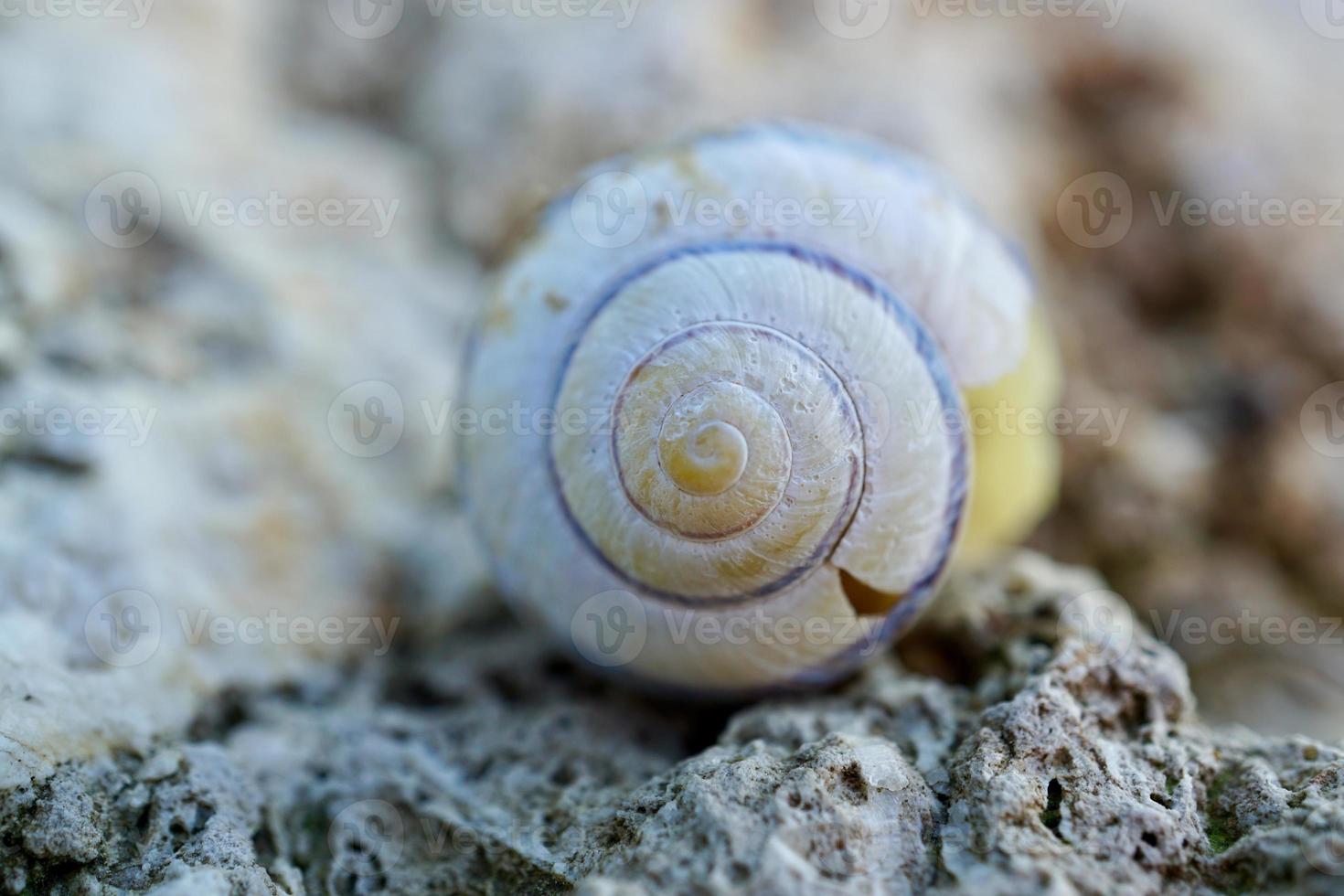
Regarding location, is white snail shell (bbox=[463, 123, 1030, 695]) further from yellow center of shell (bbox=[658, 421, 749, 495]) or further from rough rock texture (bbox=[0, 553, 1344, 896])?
rough rock texture (bbox=[0, 553, 1344, 896])

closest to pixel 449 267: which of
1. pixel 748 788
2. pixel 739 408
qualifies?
pixel 739 408

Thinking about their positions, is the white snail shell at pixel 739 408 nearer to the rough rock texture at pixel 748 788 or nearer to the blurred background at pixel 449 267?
the rough rock texture at pixel 748 788

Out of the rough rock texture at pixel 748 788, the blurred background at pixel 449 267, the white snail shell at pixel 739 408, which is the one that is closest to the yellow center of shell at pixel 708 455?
the white snail shell at pixel 739 408

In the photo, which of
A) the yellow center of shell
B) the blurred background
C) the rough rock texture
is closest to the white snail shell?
the yellow center of shell

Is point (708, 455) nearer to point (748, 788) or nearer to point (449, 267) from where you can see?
point (748, 788)

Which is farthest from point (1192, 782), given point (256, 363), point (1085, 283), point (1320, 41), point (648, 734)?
point (1320, 41)

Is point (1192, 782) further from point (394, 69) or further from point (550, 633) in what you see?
point (394, 69)

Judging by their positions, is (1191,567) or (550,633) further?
(1191,567)
